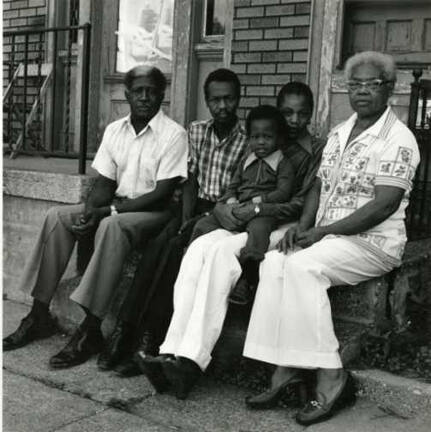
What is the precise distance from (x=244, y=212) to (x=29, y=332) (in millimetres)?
1630

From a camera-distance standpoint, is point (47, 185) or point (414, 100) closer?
point (414, 100)

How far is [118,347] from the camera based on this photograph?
12.0 feet

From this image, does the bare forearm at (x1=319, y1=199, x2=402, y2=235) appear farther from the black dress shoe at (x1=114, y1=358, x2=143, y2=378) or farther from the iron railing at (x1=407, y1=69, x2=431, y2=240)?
the black dress shoe at (x1=114, y1=358, x2=143, y2=378)

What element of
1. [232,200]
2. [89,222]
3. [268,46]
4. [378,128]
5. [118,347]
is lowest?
[118,347]

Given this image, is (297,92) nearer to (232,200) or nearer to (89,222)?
(232,200)

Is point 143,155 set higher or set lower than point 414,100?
lower

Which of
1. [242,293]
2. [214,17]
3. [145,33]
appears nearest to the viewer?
[242,293]

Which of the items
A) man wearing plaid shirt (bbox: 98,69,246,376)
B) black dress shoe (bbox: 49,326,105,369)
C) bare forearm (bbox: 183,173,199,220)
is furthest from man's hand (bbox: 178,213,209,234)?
black dress shoe (bbox: 49,326,105,369)

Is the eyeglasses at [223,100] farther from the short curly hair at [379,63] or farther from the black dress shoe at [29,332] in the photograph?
the black dress shoe at [29,332]

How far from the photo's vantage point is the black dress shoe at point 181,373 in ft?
10.0

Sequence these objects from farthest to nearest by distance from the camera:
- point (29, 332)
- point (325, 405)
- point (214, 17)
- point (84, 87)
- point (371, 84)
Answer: point (214, 17) → point (84, 87) → point (29, 332) → point (371, 84) → point (325, 405)

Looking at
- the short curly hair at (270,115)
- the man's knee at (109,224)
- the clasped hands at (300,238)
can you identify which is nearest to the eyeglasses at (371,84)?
the short curly hair at (270,115)

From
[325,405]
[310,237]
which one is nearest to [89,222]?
[310,237]

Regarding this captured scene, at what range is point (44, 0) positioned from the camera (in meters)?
7.87
